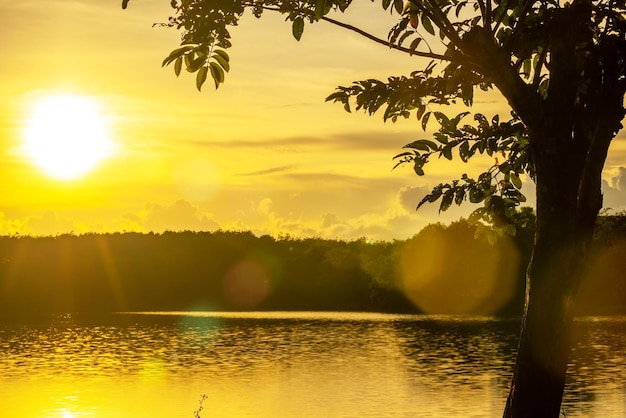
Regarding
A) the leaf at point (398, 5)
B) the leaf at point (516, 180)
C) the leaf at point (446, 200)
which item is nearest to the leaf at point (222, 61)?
the leaf at point (398, 5)

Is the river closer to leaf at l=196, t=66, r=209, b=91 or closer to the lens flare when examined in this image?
leaf at l=196, t=66, r=209, b=91

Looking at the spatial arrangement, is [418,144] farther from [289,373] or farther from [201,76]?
[289,373]

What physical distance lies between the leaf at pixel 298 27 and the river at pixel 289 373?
26727 millimetres

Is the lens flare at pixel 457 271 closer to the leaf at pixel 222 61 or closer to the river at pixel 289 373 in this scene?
the river at pixel 289 373

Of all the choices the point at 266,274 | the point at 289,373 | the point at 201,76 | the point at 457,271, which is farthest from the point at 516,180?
the point at 266,274

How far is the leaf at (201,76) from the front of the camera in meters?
11.6

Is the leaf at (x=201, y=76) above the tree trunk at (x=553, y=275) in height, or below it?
above

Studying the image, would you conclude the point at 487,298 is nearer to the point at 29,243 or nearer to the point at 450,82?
the point at 29,243

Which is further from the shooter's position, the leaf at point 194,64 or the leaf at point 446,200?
the leaf at point 446,200

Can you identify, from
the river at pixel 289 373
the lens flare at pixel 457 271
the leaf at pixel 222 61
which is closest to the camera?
the leaf at pixel 222 61

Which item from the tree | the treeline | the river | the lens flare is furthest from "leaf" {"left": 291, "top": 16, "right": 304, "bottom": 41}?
the treeline

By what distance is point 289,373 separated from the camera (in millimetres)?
55406

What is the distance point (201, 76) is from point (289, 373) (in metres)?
45.0

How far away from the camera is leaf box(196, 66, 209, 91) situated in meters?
11.6
